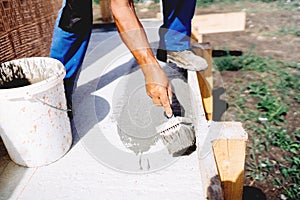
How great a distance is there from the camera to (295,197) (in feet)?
→ 7.88

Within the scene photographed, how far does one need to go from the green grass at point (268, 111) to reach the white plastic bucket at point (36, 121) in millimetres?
1852

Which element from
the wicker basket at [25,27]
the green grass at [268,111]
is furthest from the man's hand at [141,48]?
the green grass at [268,111]

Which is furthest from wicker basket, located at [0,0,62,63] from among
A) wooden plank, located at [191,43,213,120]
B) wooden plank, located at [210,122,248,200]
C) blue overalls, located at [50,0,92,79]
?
wooden plank, located at [210,122,248,200]

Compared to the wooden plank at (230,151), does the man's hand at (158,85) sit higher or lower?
higher

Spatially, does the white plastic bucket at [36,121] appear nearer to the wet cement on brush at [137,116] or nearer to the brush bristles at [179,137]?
the wet cement on brush at [137,116]

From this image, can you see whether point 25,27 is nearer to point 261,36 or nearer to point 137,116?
point 137,116

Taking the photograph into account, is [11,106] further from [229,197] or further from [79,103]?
[229,197]

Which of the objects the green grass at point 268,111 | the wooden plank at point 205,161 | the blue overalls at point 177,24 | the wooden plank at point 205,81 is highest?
the blue overalls at point 177,24

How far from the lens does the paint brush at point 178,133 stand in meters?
1.53

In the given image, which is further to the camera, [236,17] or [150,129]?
[236,17]

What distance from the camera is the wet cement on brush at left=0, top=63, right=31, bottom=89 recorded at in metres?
1.68

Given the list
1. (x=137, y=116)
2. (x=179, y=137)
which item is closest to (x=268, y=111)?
(x=137, y=116)

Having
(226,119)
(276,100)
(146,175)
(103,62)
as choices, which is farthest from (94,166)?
(276,100)

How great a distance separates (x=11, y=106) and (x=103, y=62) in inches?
63.8
